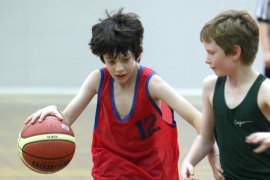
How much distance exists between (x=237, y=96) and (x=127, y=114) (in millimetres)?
1035

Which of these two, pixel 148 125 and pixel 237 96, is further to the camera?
pixel 148 125

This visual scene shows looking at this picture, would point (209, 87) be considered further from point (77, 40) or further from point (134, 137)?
point (77, 40)

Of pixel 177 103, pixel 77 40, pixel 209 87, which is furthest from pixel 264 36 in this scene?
pixel 77 40

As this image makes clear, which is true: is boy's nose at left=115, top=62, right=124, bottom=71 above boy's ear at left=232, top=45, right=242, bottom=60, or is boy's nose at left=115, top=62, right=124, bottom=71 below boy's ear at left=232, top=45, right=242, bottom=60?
below

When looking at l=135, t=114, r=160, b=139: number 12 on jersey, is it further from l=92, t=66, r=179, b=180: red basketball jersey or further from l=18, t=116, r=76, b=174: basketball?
l=18, t=116, r=76, b=174: basketball

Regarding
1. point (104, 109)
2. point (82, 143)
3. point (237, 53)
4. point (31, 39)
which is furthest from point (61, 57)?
point (237, 53)

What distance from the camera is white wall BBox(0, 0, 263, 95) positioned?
1143 cm

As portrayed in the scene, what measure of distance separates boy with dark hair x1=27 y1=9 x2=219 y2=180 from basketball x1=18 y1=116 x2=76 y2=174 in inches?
3.2

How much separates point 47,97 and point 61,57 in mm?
911

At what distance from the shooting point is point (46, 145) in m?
3.47

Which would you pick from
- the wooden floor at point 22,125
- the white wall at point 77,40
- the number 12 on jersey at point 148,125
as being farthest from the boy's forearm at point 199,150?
the white wall at point 77,40

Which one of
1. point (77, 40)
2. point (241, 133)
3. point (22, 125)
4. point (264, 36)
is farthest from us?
point (77, 40)

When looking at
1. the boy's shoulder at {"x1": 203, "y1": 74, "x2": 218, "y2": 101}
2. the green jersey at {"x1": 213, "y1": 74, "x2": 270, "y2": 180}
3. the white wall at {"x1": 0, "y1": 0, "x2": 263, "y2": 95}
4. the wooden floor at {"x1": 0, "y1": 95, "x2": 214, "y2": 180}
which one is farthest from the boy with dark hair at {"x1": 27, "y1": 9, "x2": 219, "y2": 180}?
the white wall at {"x1": 0, "y1": 0, "x2": 263, "y2": 95}

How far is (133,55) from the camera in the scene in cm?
360
